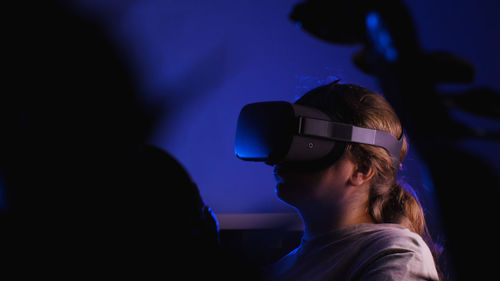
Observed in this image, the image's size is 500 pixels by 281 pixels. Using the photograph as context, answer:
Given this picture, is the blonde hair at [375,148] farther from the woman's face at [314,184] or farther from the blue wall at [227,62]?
the blue wall at [227,62]

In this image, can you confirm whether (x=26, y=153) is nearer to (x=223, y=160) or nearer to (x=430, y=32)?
(x=223, y=160)

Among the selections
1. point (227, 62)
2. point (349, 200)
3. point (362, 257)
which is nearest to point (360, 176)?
point (349, 200)

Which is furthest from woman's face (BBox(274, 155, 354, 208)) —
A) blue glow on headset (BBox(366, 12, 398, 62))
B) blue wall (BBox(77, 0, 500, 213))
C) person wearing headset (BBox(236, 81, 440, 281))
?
blue glow on headset (BBox(366, 12, 398, 62))

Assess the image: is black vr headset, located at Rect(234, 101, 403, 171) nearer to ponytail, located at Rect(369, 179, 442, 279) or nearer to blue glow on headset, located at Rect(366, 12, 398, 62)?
ponytail, located at Rect(369, 179, 442, 279)

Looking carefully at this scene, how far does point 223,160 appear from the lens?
1.07 m

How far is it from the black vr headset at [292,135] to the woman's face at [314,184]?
4 centimetres

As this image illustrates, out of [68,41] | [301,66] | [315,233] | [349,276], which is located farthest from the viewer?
[301,66]

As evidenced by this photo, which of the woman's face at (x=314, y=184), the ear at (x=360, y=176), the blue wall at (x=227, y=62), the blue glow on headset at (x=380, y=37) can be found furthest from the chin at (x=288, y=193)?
the blue glow on headset at (x=380, y=37)

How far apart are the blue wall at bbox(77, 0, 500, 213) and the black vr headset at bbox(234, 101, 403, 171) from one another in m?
0.34

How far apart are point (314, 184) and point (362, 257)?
0.47 ft

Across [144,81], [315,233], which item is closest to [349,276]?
[315,233]

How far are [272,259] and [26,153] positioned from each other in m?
0.89

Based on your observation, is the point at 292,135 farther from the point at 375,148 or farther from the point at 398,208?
the point at 398,208

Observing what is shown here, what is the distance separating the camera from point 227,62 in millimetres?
1077
